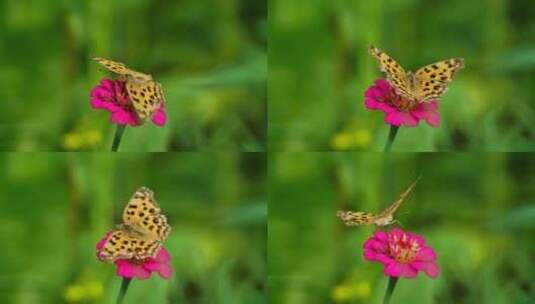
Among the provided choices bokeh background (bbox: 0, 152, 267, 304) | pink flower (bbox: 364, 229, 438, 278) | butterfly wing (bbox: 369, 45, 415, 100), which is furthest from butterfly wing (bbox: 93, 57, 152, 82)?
pink flower (bbox: 364, 229, 438, 278)

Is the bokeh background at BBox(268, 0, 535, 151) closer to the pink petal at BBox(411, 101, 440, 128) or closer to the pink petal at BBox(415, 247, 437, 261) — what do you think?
the pink petal at BBox(411, 101, 440, 128)

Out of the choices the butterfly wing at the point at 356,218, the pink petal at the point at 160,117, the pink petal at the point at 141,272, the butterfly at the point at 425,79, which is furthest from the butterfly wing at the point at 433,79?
the pink petal at the point at 141,272

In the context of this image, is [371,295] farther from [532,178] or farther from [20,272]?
[20,272]

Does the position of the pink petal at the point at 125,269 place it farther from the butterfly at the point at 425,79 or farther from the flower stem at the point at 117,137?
the butterfly at the point at 425,79

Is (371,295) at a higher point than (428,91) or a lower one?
lower

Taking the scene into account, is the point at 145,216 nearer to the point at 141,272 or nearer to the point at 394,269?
the point at 141,272

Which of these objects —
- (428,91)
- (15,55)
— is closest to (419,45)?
(428,91)
